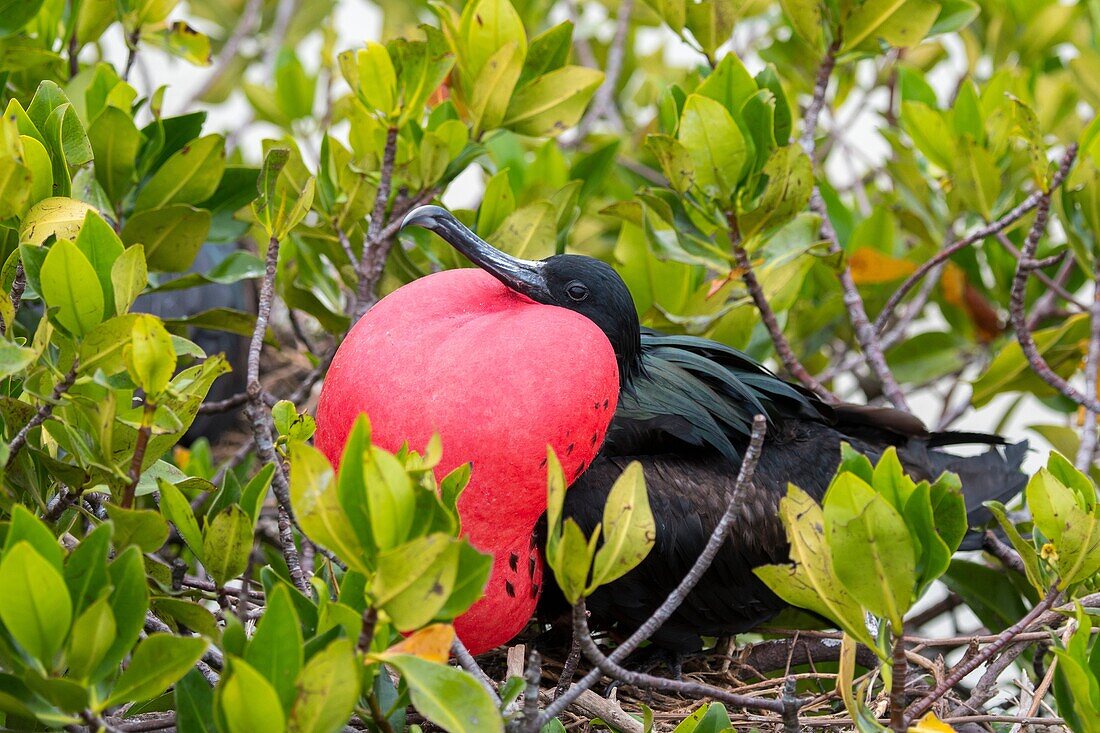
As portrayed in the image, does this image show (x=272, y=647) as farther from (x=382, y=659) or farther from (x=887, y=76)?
(x=887, y=76)

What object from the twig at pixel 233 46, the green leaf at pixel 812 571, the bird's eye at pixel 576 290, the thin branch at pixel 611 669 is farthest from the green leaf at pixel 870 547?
the twig at pixel 233 46

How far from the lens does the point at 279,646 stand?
3.32 feet

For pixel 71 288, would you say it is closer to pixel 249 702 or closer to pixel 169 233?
pixel 249 702

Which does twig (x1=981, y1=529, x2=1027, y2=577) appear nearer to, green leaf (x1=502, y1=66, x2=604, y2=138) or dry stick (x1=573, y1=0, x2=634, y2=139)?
green leaf (x1=502, y1=66, x2=604, y2=138)

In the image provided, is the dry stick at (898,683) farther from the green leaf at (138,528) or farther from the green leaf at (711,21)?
the green leaf at (711,21)

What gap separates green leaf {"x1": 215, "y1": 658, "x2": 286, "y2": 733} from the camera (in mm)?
951

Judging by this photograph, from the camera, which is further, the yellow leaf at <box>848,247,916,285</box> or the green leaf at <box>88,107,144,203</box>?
the yellow leaf at <box>848,247,916,285</box>

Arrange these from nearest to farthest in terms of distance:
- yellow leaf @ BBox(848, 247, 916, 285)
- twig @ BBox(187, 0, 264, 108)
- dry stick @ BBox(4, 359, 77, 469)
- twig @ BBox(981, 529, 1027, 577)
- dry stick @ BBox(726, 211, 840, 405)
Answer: dry stick @ BBox(4, 359, 77, 469) < dry stick @ BBox(726, 211, 840, 405) < twig @ BBox(981, 529, 1027, 577) < yellow leaf @ BBox(848, 247, 916, 285) < twig @ BBox(187, 0, 264, 108)

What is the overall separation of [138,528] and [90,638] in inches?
8.0

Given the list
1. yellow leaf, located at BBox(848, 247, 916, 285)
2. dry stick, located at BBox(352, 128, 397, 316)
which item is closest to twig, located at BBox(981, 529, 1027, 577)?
yellow leaf, located at BBox(848, 247, 916, 285)

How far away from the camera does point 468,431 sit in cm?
142

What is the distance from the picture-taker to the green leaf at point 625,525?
1.13m

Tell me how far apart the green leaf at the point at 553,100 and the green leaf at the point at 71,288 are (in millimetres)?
902

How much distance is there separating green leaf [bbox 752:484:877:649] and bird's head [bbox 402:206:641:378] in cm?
56
